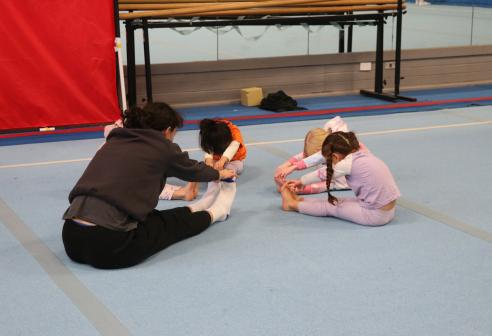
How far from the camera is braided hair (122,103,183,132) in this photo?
3.84m

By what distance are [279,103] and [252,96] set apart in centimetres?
40

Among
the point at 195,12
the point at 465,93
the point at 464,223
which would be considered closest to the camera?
the point at 464,223

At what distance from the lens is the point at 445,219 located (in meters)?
4.36

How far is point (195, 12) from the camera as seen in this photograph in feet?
23.5

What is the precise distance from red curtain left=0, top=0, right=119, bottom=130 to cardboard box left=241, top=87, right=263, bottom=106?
1701 millimetres

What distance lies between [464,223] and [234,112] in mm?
3720

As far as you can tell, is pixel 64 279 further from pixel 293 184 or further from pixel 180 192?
pixel 293 184

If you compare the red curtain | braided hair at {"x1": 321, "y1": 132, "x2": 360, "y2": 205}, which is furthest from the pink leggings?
the red curtain

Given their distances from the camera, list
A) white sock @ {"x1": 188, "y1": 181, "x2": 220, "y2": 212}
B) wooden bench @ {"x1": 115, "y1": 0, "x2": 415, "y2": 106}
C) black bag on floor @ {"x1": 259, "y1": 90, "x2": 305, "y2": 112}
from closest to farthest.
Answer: white sock @ {"x1": 188, "y1": 181, "x2": 220, "y2": 212}, wooden bench @ {"x1": 115, "y1": 0, "x2": 415, "y2": 106}, black bag on floor @ {"x1": 259, "y1": 90, "x2": 305, "y2": 112}

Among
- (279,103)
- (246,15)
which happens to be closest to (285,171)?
(279,103)

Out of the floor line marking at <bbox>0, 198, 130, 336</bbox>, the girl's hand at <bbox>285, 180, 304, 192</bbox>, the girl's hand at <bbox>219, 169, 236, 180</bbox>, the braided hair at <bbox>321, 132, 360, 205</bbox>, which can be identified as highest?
the braided hair at <bbox>321, 132, 360, 205</bbox>

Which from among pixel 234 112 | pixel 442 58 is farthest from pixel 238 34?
pixel 442 58

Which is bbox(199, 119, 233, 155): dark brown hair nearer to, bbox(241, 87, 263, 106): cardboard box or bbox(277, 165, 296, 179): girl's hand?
bbox(277, 165, 296, 179): girl's hand

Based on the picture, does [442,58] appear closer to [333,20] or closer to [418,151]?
[333,20]
